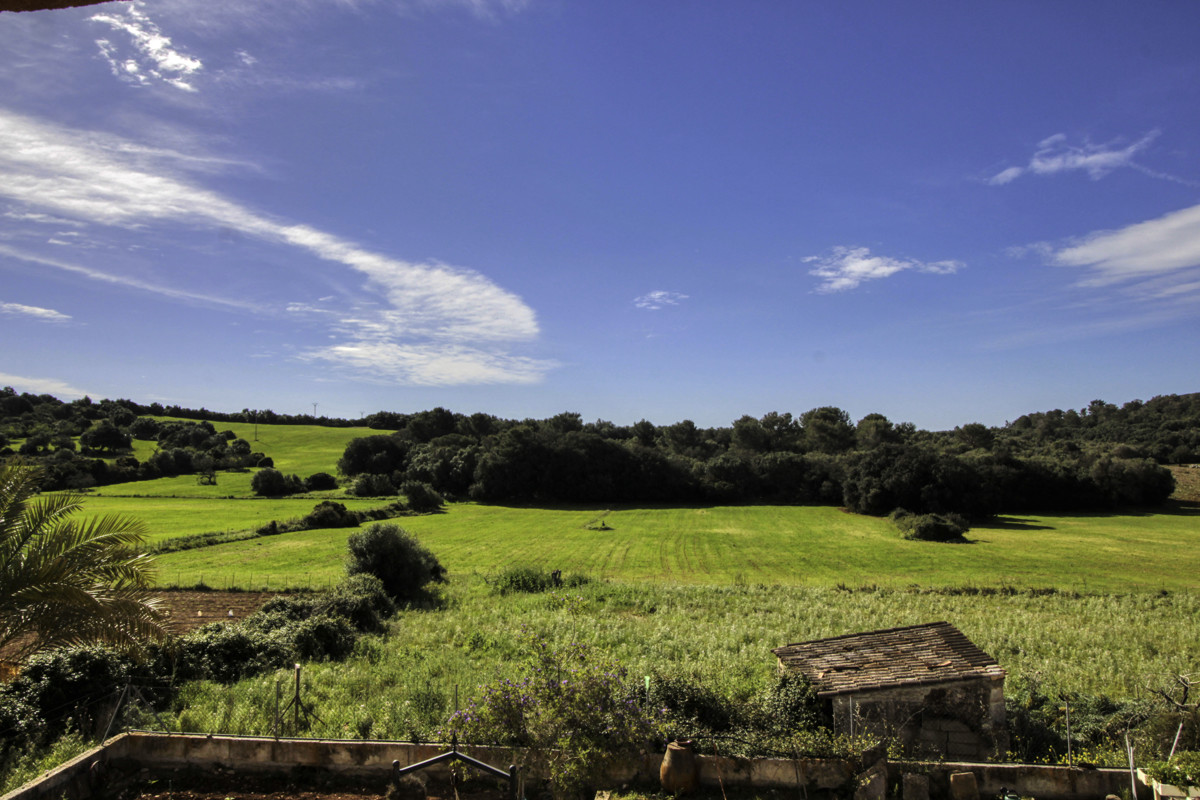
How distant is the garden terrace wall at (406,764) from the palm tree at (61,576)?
183cm

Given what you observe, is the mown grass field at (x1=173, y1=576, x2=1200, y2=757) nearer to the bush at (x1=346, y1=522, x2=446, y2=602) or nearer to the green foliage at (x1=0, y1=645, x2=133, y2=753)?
the green foliage at (x1=0, y1=645, x2=133, y2=753)

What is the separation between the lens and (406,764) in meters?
9.92

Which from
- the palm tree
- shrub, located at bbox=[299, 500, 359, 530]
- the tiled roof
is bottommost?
shrub, located at bbox=[299, 500, 359, 530]

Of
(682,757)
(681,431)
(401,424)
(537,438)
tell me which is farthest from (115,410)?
(682,757)

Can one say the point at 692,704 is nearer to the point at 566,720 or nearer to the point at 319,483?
the point at 566,720

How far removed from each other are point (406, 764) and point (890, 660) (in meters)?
9.78

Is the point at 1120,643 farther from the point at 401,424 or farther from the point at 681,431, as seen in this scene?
the point at 401,424

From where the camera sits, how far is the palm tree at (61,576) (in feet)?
32.4

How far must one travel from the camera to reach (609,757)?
8.65 metres

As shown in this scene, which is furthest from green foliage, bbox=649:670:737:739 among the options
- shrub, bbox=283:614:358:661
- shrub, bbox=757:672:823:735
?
shrub, bbox=283:614:358:661

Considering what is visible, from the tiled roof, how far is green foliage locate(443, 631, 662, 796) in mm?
5102

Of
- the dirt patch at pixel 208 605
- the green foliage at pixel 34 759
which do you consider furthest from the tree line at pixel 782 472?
the green foliage at pixel 34 759

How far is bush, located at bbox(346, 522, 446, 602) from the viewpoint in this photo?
31703mm

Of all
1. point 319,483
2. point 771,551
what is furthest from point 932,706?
point 319,483
